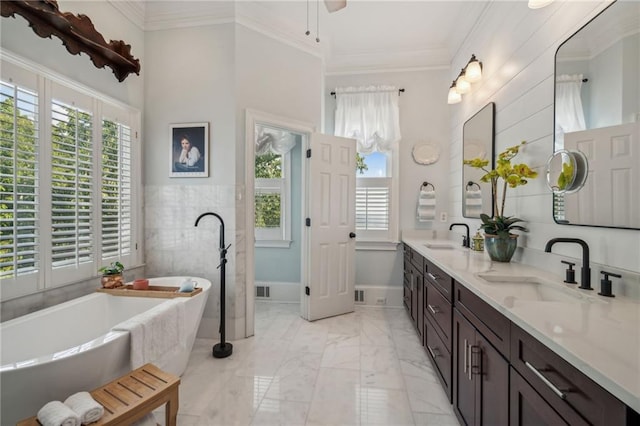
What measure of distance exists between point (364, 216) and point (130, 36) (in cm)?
308

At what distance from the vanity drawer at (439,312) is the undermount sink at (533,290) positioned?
0.35 meters

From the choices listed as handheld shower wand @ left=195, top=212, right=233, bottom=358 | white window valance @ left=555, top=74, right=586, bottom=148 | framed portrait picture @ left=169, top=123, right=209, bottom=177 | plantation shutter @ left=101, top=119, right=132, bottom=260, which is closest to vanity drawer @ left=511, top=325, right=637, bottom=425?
white window valance @ left=555, top=74, right=586, bottom=148

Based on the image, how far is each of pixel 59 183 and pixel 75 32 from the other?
3.46 ft

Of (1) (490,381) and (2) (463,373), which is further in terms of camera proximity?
(2) (463,373)

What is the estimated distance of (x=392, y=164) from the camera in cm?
363

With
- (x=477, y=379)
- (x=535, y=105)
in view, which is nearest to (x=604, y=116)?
(x=535, y=105)

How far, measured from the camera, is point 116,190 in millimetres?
2482

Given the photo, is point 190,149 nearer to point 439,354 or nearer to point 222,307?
point 222,307

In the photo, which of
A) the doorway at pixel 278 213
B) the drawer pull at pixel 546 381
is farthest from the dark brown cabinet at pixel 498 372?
the doorway at pixel 278 213

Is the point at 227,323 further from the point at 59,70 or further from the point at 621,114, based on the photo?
the point at 621,114

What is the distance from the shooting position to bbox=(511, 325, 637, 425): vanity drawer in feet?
2.06

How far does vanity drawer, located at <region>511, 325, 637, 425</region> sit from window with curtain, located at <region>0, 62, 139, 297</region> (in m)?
2.67

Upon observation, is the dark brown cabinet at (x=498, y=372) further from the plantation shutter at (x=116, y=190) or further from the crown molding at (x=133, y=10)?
the crown molding at (x=133, y=10)

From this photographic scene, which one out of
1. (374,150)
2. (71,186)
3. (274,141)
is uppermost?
(274,141)
